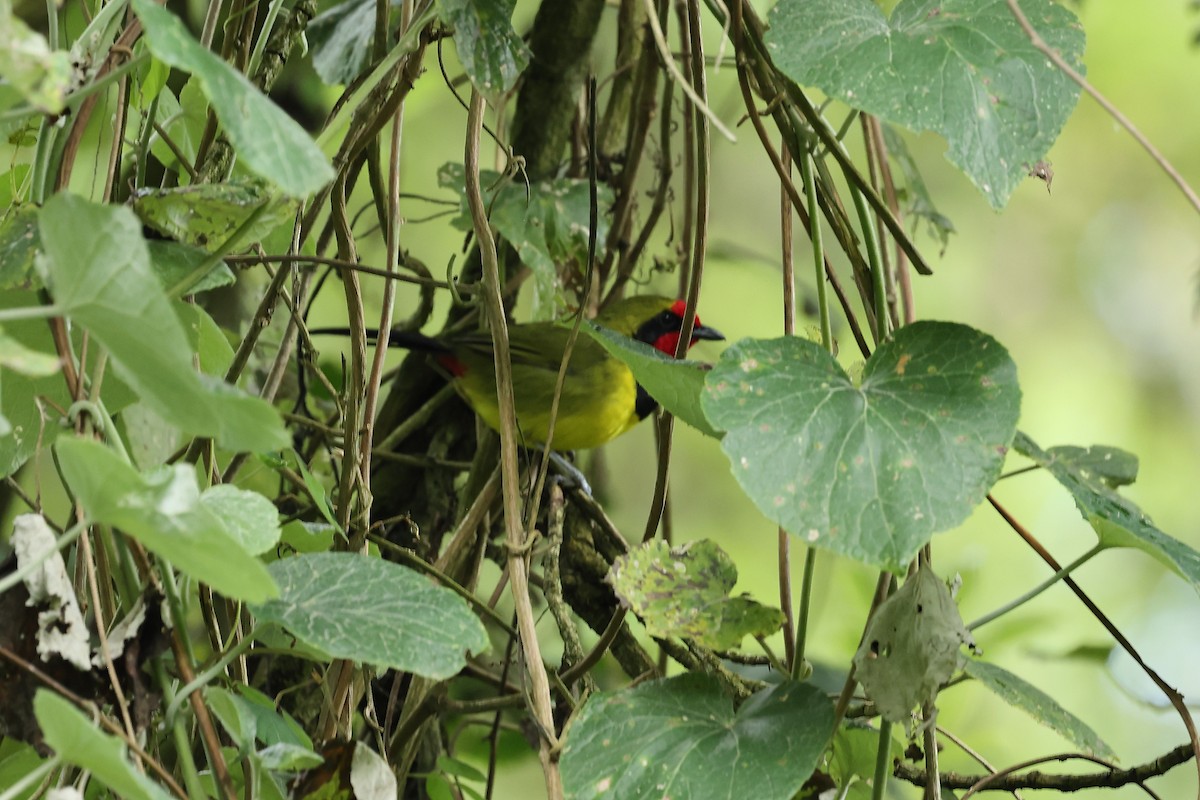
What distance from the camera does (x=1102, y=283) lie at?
546cm

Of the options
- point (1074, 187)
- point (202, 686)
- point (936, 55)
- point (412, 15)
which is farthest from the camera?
point (1074, 187)

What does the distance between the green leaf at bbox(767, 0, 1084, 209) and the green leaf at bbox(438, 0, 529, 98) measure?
1.16ft

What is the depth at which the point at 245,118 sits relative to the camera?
2.35ft

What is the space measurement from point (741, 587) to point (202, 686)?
3.69 m

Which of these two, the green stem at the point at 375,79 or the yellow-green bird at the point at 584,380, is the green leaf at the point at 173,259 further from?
the yellow-green bird at the point at 584,380

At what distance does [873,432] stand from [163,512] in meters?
0.60

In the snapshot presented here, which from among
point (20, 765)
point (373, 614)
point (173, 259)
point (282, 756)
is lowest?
point (20, 765)

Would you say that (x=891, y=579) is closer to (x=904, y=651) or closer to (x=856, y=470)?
(x=904, y=651)

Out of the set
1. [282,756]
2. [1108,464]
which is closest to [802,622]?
[282,756]

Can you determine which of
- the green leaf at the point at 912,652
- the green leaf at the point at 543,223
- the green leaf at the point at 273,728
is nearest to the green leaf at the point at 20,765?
the green leaf at the point at 273,728

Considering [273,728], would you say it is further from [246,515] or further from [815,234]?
[815,234]

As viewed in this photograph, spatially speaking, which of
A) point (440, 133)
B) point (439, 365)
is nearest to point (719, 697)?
point (439, 365)

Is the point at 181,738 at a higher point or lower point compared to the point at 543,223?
lower

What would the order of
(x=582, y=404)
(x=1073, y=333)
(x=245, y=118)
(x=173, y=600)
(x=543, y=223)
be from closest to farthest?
1. (x=245, y=118)
2. (x=173, y=600)
3. (x=543, y=223)
4. (x=582, y=404)
5. (x=1073, y=333)
